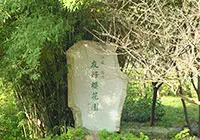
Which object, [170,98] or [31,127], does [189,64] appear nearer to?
[31,127]

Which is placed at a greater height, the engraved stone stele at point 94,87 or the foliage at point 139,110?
the engraved stone stele at point 94,87

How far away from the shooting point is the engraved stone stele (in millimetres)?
4961

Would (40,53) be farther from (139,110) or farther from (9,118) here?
(139,110)

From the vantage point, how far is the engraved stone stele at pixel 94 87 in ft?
16.3

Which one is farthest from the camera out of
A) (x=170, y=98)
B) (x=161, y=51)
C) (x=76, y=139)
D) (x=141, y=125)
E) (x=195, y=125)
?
(x=170, y=98)

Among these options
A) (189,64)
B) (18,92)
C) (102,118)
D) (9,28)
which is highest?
(9,28)

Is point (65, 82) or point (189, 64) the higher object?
point (189, 64)

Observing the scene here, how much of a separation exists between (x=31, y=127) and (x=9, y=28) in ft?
4.87

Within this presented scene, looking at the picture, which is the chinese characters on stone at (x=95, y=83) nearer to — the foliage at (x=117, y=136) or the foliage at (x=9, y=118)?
the foliage at (x=117, y=136)

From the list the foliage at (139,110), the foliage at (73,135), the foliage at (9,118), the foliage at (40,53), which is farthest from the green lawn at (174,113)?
the foliage at (73,135)

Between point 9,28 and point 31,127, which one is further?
point 31,127

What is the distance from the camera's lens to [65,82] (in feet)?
17.4

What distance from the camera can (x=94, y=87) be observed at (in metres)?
5.05

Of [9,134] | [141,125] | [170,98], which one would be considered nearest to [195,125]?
[141,125]
